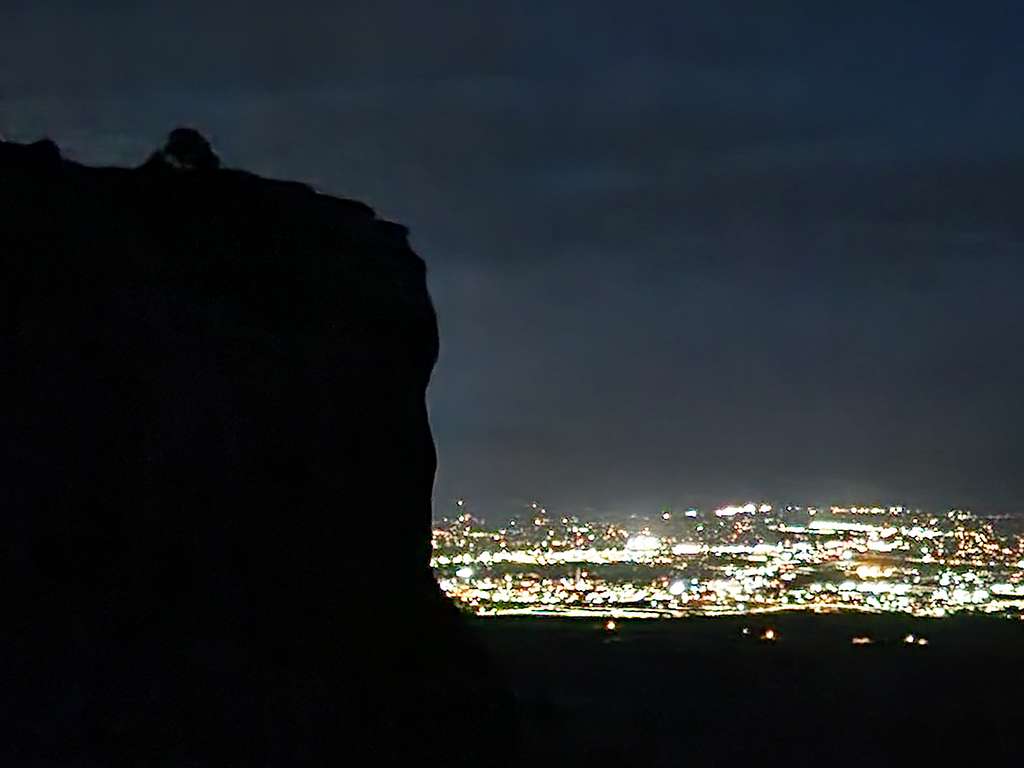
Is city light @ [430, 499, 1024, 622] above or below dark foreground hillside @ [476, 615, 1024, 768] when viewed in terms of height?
above

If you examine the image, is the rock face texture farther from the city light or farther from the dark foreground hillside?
the city light

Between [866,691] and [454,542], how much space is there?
66684 millimetres

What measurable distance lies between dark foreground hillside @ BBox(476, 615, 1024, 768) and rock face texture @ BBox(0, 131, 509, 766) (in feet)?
13.3

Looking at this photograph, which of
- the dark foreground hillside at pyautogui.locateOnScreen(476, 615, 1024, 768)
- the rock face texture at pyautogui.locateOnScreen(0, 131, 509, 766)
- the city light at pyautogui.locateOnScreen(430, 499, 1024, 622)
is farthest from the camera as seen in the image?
the city light at pyautogui.locateOnScreen(430, 499, 1024, 622)

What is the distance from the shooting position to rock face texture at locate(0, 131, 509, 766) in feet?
A: 62.7

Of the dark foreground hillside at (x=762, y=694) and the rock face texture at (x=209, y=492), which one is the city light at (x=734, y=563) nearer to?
the dark foreground hillside at (x=762, y=694)

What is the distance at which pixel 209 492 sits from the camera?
21.4m

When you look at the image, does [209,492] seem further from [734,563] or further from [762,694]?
[734,563]

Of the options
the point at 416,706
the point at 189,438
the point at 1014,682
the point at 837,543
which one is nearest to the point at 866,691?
the point at 1014,682

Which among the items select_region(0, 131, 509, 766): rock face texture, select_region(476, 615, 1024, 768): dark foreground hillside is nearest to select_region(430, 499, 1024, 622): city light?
select_region(476, 615, 1024, 768): dark foreground hillside

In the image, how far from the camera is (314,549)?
76.2 feet

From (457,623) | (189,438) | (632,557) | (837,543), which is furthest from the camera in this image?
(837,543)

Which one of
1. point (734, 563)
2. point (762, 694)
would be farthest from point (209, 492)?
point (734, 563)

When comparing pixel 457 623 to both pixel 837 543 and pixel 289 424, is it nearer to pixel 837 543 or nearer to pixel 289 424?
pixel 289 424
